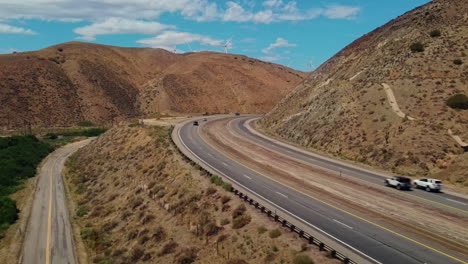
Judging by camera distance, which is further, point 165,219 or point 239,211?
point 165,219

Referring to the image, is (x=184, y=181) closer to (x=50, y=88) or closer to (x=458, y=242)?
(x=458, y=242)

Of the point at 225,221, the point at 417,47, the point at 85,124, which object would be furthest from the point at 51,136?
the point at 417,47

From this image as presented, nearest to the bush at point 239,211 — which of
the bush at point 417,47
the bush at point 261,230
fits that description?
the bush at point 261,230

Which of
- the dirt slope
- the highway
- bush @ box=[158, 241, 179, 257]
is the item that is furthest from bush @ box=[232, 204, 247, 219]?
the dirt slope

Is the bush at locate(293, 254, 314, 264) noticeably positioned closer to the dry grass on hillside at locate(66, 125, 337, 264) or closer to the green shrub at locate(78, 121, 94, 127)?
the dry grass on hillside at locate(66, 125, 337, 264)

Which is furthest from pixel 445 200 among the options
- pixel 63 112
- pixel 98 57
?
pixel 98 57

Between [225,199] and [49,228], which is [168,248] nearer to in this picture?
[225,199]
